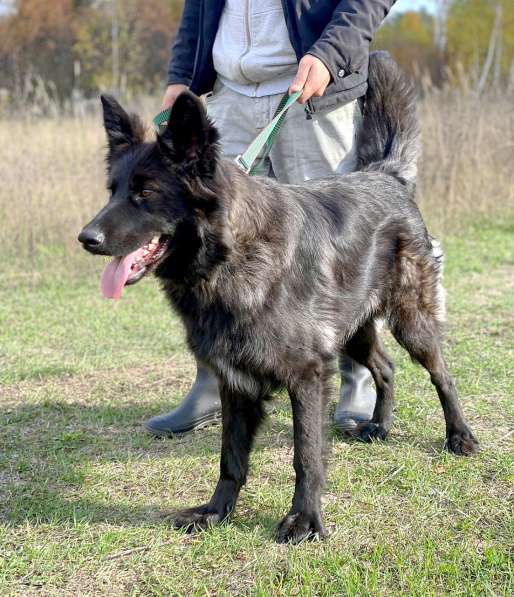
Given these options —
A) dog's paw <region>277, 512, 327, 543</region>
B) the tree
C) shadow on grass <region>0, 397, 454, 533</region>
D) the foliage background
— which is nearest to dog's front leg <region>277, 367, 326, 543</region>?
dog's paw <region>277, 512, 327, 543</region>

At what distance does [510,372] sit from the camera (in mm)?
4359

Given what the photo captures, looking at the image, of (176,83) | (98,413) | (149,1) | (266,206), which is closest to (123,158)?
(266,206)

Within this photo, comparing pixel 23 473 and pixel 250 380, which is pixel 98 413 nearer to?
pixel 23 473

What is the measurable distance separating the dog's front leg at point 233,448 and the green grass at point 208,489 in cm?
10

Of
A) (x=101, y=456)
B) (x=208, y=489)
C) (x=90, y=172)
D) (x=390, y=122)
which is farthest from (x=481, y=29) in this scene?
(x=208, y=489)

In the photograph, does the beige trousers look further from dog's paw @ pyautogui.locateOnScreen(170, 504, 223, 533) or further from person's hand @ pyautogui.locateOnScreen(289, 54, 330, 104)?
dog's paw @ pyautogui.locateOnScreen(170, 504, 223, 533)

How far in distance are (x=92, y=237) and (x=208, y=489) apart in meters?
1.33

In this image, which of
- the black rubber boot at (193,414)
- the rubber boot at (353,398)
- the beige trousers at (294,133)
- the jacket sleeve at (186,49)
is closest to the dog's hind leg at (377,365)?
the rubber boot at (353,398)

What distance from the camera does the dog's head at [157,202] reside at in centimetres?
244

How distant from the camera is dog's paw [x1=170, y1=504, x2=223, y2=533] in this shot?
277 cm

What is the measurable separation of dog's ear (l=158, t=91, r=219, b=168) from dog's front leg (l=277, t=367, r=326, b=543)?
925 mm

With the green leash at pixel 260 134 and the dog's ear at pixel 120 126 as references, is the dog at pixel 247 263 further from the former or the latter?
the green leash at pixel 260 134

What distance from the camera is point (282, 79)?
349 centimetres

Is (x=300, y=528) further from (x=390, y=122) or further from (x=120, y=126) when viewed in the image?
(x=390, y=122)
